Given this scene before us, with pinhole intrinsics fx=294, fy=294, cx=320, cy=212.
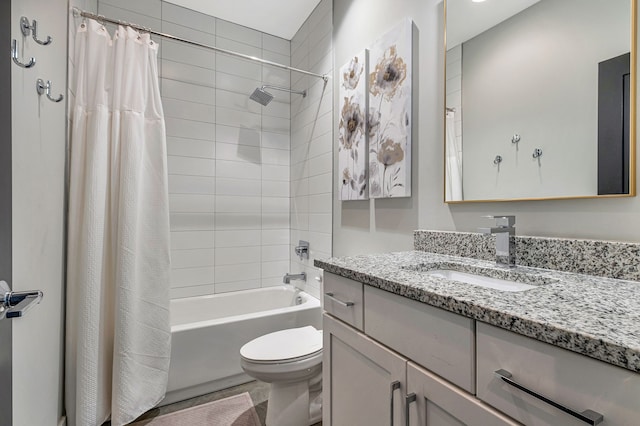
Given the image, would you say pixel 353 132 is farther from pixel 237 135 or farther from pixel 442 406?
pixel 442 406

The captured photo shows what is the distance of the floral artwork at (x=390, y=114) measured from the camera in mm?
1430

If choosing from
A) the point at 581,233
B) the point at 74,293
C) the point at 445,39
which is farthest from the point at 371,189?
the point at 74,293

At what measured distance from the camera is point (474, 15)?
1.18m

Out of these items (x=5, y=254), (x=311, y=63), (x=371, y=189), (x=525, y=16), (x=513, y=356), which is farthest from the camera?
(x=311, y=63)

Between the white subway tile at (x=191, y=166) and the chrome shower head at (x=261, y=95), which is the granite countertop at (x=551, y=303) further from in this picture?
the white subway tile at (x=191, y=166)

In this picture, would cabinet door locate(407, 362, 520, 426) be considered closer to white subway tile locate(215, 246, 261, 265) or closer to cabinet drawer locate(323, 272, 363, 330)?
cabinet drawer locate(323, 272, 363, 330)

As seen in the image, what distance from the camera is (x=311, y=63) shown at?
7.94 feet

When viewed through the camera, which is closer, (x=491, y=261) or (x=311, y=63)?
(x=491, y=261)

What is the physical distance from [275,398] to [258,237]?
1.43 metres

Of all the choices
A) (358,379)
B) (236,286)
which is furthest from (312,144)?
(358,379)

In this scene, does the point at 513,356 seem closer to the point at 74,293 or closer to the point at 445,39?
the point at 445,39

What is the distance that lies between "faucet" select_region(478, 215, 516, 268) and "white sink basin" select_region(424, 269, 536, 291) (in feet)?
0.27

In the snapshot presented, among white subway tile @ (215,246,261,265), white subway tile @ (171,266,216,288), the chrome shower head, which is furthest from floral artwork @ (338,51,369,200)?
white subway tile @ (171,266,216,288)

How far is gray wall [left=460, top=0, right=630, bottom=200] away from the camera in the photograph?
2.85ft
